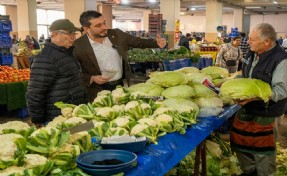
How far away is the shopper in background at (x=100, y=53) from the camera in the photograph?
3781 mm

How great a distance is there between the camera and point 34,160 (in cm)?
163

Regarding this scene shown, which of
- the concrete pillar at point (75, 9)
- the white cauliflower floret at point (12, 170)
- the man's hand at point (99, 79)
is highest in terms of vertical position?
the concrete pillar at point (75, 9)

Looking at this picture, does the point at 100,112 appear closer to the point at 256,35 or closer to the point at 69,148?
the point at 69,148

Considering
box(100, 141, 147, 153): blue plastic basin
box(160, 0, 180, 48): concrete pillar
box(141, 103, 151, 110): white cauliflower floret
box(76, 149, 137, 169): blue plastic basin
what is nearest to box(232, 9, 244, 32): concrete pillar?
box(160, 0, 180, 48): concrete pillar

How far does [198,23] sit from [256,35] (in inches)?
1450

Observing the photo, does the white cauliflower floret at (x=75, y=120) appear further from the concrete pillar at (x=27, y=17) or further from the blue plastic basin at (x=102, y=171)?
the concrete pillar at (x=27, y=17)

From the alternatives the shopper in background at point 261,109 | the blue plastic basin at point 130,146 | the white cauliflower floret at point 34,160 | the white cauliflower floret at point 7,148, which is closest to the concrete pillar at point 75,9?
the shopper in background at point 261,109

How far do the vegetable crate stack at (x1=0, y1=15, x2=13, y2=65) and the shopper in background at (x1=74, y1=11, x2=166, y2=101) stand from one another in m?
6.97

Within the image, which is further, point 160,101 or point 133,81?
point 133,81

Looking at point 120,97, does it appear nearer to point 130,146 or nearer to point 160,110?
point 160,110

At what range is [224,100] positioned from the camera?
377cm

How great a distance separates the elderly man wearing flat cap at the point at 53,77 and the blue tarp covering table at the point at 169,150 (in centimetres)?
126

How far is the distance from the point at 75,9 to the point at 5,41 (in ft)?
9.41

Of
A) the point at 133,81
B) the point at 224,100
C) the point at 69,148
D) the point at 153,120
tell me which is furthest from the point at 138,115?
the point at 133,81
